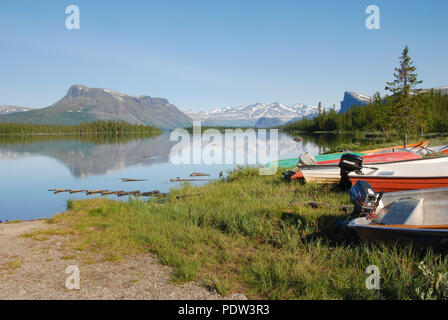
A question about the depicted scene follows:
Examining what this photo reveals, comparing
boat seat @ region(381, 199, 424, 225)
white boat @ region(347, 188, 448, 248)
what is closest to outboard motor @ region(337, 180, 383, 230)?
white boat @ region(347, 188, 448, 248)

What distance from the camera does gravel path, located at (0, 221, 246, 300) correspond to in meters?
4.85

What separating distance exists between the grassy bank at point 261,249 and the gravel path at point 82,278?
287mm

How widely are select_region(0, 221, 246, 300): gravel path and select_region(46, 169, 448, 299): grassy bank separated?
0.29m

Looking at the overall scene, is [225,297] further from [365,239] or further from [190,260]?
[365,239]

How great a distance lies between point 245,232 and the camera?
7590 mm

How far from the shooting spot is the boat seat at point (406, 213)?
675cm

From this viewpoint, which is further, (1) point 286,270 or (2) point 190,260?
(2) point 190,260

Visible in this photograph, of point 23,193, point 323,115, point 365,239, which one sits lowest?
point 23,193
